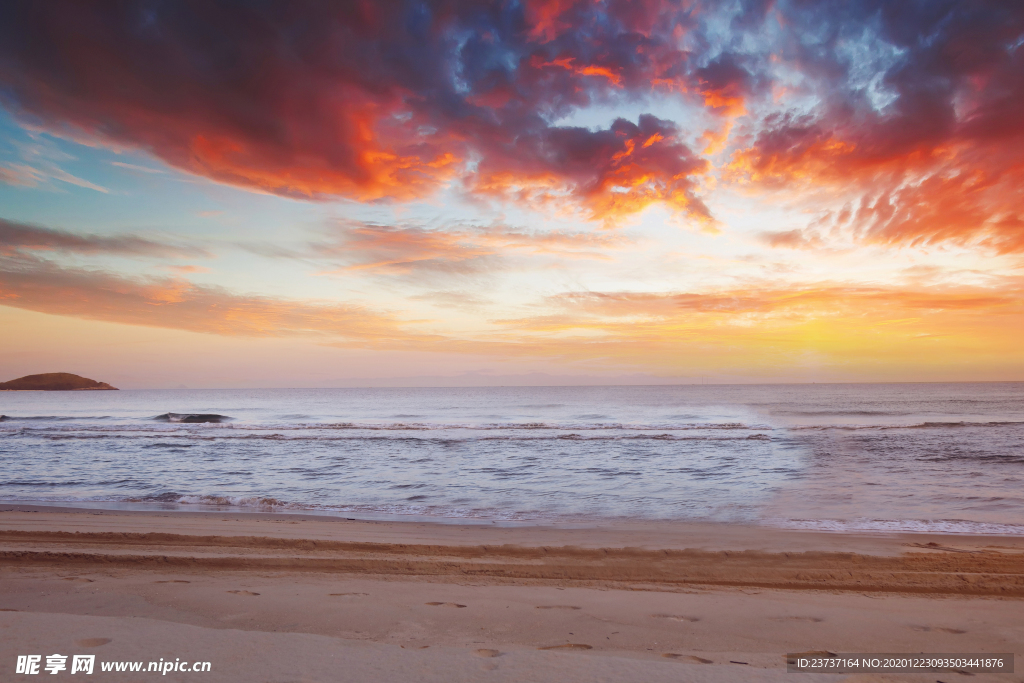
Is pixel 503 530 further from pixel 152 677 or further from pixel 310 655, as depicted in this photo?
pixel 152 677

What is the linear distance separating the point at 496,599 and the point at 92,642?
3566 millimetres

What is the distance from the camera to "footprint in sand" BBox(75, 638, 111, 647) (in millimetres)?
3773

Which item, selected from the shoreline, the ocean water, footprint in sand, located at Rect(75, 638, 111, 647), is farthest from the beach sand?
the ocean water

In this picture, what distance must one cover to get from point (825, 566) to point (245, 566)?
7998mm

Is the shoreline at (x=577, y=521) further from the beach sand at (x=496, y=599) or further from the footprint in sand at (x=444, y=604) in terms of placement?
the footprint in sand at (x=444, y=604)

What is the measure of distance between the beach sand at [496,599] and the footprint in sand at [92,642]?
0.6 inches

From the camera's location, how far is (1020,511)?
1062 centimetres

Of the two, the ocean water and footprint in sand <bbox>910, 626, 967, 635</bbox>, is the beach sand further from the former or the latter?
the ocean water

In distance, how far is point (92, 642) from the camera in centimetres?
383

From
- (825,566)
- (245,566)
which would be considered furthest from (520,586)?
(825,566)

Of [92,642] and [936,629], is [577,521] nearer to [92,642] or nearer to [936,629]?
[936,629]

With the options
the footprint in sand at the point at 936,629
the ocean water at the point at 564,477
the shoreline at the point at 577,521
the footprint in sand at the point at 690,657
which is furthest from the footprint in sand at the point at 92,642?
the ocean water at the point at 564,477

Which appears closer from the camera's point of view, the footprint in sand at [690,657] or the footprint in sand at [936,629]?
the footprint in sand at [690,657]

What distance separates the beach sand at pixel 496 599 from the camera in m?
3.71
